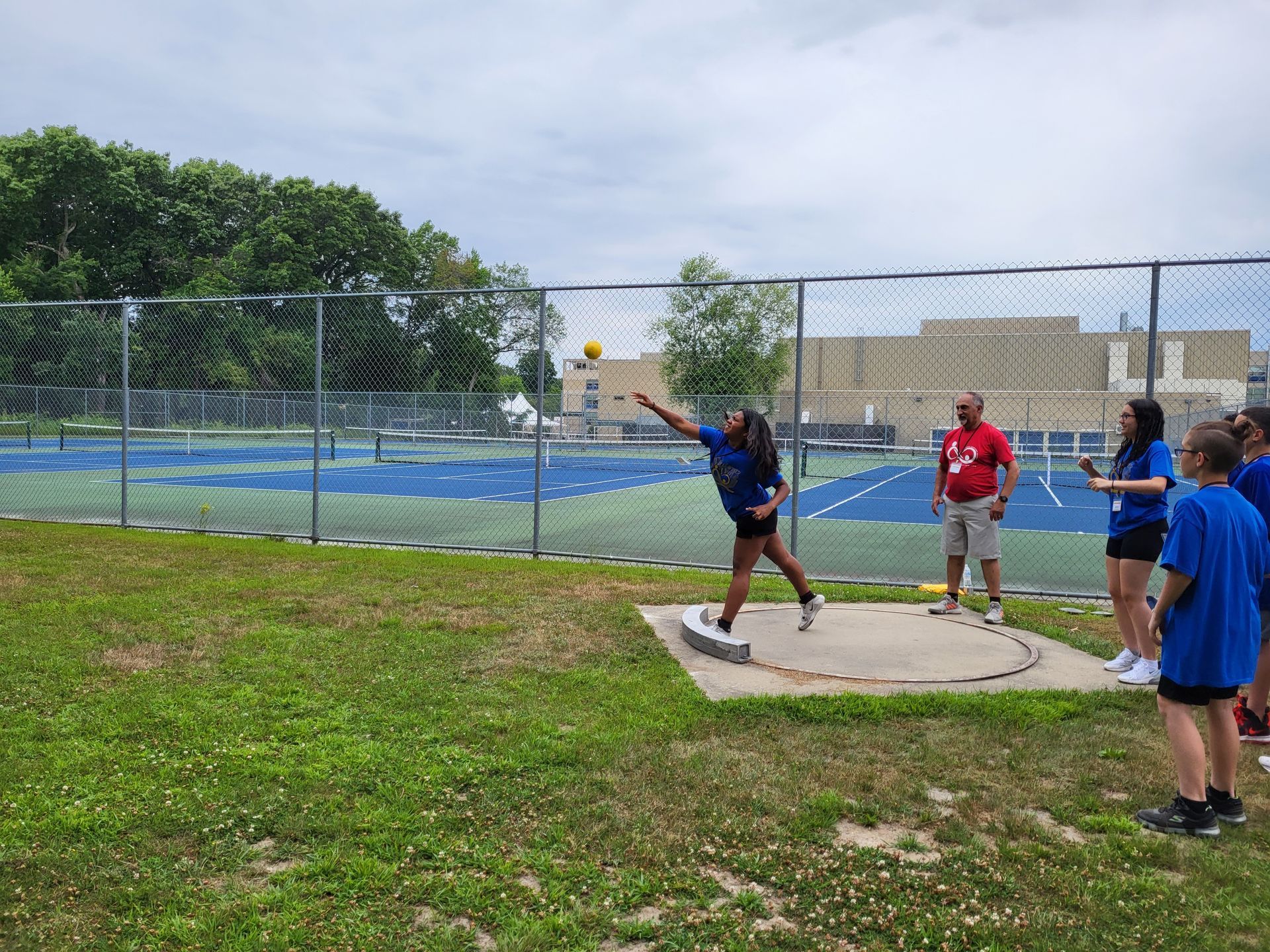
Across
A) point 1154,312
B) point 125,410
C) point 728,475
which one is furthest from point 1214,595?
point 125,410

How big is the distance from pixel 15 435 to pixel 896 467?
31.9 meters

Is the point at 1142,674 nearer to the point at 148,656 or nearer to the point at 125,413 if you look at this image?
the point at 148,656

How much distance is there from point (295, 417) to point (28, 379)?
9620 mm

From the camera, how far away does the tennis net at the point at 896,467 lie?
28031mm

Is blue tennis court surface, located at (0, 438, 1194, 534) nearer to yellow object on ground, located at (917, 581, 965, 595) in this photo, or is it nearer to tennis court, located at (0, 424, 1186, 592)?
tennis court, located at (0, 424, 1186, 592)

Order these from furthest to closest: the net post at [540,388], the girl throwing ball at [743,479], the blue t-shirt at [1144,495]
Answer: the net post at [540,388] < the girl throwing ball at [743,479] < the blue t-shirt at [1144,495]

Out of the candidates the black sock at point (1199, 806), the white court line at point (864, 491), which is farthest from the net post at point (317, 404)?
the black sock at point (1199, 806)

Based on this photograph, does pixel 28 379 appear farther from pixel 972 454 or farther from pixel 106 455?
pixel 972 454

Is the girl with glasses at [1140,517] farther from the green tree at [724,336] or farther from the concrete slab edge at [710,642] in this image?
the green tree at [724,336]

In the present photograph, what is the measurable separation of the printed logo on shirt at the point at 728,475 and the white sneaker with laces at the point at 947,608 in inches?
97.5

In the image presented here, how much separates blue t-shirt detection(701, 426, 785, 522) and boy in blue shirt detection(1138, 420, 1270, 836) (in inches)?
111

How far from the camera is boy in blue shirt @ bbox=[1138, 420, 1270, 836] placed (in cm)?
364

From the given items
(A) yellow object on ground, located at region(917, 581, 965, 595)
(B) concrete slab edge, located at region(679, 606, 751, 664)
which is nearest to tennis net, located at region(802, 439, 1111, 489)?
(A) yellow object on ground, located at region(917, 581, 965, 595)

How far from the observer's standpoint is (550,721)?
4.80m
